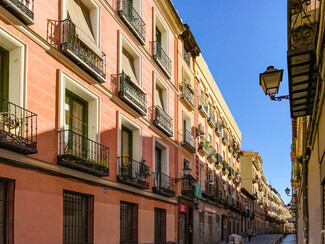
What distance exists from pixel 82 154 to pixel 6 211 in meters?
3.52

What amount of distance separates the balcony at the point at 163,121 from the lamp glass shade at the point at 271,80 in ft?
33.5

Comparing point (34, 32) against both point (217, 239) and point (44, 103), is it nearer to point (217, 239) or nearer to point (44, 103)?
point (44, 103)

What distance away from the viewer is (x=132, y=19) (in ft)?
55.0

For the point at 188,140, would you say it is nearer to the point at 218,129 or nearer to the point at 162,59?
the point at 162,59

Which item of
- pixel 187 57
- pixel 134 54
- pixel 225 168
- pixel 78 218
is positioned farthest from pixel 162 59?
pixel 225 168

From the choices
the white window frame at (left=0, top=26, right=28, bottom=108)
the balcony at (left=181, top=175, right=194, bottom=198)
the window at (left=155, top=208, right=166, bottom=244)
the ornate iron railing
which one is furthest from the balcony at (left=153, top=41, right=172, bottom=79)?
the white window frame at (left=0, top=26, right=28, bottom=108)

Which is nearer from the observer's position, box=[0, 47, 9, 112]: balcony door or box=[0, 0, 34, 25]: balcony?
box=[0, 0, 34, 25]: balcony

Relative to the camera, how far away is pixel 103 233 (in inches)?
521

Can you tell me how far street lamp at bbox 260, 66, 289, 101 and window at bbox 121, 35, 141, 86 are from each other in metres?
8.26

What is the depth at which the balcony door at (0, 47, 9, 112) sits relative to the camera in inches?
377

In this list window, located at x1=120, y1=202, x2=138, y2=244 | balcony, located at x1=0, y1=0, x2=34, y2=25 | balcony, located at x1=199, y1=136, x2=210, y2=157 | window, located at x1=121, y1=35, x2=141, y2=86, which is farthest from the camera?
balcony, located at x1=199, y1=136, x2=210, y2=157

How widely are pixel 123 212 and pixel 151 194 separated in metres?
2.46

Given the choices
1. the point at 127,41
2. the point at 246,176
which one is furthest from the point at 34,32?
the point at 246,176

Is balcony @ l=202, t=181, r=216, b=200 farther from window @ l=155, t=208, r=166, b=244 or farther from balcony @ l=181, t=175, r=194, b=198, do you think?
window @ l=155, t=208, r=166, b=244
